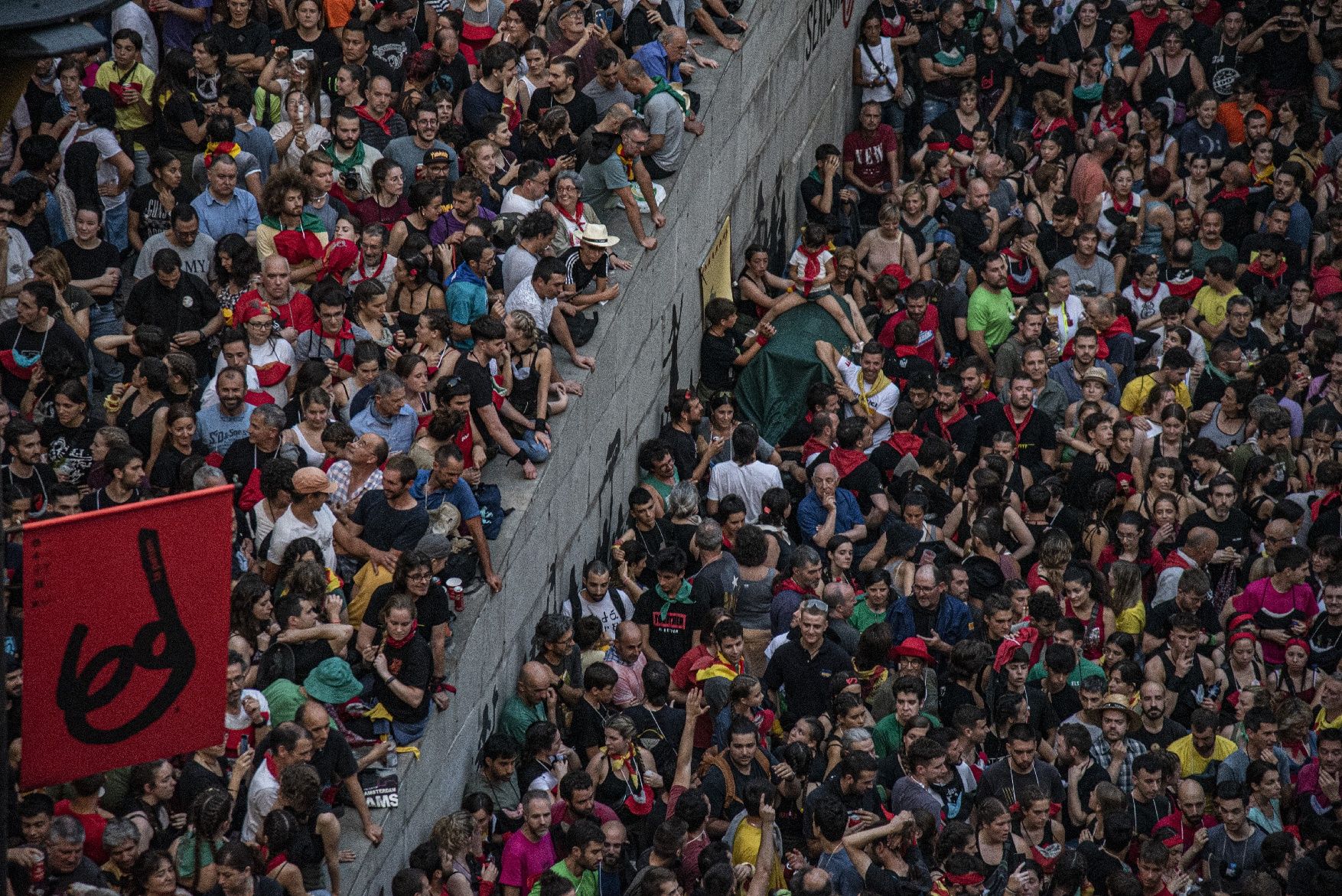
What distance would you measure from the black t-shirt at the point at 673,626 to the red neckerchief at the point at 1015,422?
335 cm

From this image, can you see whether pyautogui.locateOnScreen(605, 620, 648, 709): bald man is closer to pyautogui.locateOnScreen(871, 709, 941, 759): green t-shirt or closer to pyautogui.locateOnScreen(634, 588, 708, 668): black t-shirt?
pyautogui.locateOnScreen(634, 588, 708, 668): black t-shirt

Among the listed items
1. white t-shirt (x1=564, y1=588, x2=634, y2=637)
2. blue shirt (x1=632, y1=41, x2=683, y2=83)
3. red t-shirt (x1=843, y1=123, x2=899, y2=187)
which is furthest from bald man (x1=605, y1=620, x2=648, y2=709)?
red t-shirt (x1=843, y1=123, x2=899, y2=187)

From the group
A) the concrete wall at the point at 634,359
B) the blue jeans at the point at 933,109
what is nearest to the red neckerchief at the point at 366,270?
the concrete wall at the point at 634,359

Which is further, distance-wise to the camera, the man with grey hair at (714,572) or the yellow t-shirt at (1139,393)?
the yellow t-shirt at (1139,393)

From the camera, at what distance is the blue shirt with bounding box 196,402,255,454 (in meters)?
11.0

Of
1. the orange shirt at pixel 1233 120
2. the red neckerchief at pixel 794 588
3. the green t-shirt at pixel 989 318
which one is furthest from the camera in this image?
the orange shirt at pixel 1233 120

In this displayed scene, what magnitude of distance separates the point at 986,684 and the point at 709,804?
237 cm

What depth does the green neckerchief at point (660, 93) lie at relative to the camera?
1473cm

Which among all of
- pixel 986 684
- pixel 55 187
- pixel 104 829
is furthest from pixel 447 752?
pixel 55 187

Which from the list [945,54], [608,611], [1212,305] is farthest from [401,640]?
[945,54]

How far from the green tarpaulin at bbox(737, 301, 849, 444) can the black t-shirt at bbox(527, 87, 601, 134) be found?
2342 millimetres

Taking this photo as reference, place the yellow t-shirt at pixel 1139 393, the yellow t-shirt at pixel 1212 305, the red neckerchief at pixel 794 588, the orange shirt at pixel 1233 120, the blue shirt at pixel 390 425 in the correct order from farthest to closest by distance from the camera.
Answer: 1. the orange shirt at pixel 1233 120
2. the yellow t-shirt at pixel 1212 305
3. the yellow t-shirt at pixel 1139 393
4. the red neckerchief at pixel 794 588
5. the blue shirt at pixel 390 425

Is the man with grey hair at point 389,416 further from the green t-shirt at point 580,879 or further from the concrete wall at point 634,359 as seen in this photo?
the green t-shirt at point 580,879

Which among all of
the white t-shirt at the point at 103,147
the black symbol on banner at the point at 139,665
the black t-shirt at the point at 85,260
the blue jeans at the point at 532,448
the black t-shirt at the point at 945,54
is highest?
the black symbol on banner at the point at 139,665
